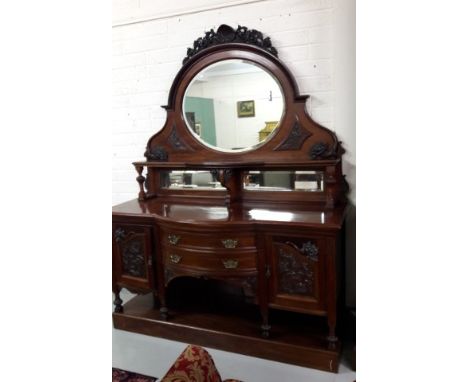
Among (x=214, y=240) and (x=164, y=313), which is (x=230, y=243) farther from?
(x=164, y=313)

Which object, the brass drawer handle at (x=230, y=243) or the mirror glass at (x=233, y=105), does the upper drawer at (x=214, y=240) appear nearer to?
the brass drawer handle at (x=230, y=243)

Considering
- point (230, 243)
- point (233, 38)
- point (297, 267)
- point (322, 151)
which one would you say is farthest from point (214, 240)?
point (233, 38)

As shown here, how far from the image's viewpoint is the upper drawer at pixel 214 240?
185 centimetres

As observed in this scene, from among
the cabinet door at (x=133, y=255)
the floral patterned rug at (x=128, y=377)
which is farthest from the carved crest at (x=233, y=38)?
the floral patterned rug at (x=128, y=377)

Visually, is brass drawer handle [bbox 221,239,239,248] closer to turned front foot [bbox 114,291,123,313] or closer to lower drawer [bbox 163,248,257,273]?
A: lower drawer [bbox 163,248,257,273]

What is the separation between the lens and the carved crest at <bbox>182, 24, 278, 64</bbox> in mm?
2109

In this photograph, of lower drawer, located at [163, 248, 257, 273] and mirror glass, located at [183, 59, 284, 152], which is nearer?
lower drawer, located at [163, 248, 257, 273]

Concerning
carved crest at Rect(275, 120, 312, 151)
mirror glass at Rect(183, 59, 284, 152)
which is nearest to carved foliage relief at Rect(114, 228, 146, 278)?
mirror glass at Rect(183, 59, 284, 152)

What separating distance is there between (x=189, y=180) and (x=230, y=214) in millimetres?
561

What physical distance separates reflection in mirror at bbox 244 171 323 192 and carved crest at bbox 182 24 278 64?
74 centimetres
